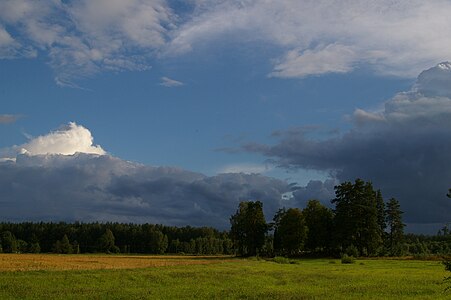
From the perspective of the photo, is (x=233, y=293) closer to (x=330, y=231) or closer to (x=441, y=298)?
(x=441, y=298)

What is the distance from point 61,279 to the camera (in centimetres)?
4494

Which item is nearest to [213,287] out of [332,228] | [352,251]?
[352,251]

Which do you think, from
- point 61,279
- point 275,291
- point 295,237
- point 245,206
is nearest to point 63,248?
point 245,206

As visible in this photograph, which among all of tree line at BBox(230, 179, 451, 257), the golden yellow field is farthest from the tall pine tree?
the golden yellow field

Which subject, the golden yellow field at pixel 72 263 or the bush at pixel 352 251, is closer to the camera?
the golden yellow field at pixel 72 263

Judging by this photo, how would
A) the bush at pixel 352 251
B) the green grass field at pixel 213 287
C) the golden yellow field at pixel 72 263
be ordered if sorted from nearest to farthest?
the green grass field at pixel 213 287 → the golden yellow field at pixel 72 263 → the bush at pixel 352 251

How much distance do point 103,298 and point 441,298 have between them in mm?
22713

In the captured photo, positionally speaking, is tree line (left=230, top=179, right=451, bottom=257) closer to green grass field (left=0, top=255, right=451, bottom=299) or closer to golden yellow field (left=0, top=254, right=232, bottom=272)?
golden yellow field (left=0, top=254, right=232, bottom=272)

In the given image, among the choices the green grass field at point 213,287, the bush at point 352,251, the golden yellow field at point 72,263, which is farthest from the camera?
the bush at point 352,251

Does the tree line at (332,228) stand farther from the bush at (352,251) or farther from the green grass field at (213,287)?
the green grass field at (213,287)

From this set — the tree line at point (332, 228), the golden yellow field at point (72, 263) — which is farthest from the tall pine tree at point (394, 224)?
the golden yellow field at point (72, 263)

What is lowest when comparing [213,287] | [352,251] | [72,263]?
[72,263]

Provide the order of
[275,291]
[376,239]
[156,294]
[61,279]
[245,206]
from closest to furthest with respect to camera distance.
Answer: [156,294] → [275,291] → [61,279] → [376,239] → [245,206]

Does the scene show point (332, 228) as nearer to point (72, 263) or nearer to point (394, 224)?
point (394, 224)
